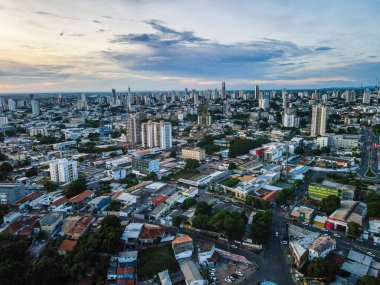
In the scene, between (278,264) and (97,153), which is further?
(97,153)

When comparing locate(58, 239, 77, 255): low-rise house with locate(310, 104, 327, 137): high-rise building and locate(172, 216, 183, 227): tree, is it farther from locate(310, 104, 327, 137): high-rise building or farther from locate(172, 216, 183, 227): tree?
locate(310, 104, 327, 137): high-rise building

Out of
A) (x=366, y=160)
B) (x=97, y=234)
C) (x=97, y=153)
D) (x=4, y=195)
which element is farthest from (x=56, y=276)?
(x=366, y=160)

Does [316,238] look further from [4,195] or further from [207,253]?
[4,195]

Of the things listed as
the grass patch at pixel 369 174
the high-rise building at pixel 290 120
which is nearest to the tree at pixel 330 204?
the grass patch at pixel 369 174

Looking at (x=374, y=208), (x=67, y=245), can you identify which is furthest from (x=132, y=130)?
(x=374, y=208)

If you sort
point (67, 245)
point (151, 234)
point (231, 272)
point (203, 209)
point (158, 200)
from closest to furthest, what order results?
point (231, 272) → point (67, 245) → point (151, 234) → point (203, 209) → point (158, 200)

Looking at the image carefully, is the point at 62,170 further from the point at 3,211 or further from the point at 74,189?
the point at 3,211
